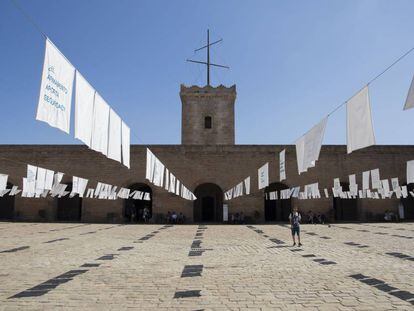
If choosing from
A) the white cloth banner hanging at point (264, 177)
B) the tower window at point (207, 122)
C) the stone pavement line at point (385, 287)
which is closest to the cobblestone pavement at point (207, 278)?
the stone pavement line at point (385, 287)

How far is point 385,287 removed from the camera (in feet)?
21.1

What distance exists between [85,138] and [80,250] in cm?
526

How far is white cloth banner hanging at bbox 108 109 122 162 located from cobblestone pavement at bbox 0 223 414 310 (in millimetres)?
2615

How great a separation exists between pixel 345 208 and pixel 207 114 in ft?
46.0

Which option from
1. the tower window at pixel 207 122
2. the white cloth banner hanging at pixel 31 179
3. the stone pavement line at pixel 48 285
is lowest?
the stone pavement line at pixel 48 285

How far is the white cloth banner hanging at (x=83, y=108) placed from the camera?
23.3 ft

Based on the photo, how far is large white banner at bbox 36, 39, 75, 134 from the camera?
601cm

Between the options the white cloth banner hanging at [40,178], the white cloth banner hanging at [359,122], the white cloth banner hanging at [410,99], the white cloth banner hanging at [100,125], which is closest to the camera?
the white cloth banner hanging at [410,99]

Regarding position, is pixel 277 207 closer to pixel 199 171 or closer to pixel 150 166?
pixel 199 171

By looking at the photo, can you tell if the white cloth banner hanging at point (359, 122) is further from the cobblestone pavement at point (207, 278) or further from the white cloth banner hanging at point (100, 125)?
the white cloth banner hanging at point (100, 125)

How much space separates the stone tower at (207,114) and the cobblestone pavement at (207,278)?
23096 millimetres

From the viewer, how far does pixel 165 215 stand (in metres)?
27.7

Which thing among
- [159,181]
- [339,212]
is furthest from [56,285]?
[339,212]

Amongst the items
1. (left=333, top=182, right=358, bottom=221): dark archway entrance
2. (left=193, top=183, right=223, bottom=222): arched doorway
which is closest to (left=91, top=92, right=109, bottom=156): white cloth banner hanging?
(left=193, top=183, right=223, bottom=222): arched doorway
